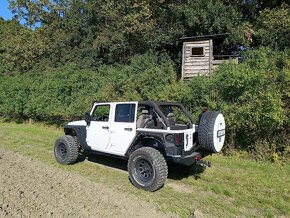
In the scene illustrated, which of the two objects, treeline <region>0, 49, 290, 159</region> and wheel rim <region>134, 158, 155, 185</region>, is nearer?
wheel rim <region>134, 158, 155, 185</region>

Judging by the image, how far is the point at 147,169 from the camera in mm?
5750

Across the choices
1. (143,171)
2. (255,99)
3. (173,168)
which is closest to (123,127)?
(143,171)

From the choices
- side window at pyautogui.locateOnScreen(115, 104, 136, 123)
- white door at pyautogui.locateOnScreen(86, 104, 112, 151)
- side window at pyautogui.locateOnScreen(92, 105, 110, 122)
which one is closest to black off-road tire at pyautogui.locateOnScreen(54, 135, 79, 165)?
white door at pyautogui.locateOnScreen(86, 104, 112, 151)

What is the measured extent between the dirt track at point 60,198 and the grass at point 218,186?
0.43 meters

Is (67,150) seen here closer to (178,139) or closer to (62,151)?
(62,151)

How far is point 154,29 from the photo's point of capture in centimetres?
2058

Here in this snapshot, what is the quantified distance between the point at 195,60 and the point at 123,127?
1252 cm

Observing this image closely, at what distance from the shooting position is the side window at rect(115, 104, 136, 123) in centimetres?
636

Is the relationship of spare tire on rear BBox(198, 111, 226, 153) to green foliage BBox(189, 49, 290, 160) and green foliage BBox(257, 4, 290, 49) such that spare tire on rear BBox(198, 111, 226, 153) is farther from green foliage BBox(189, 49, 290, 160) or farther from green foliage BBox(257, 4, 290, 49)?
green foliage BBox(257, 4, 290, 49)

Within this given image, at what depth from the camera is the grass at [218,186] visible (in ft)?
16.0

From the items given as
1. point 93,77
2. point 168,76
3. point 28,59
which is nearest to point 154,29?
point 93,77

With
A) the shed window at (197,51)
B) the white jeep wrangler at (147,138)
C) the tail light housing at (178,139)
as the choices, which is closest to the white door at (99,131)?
the white jeep wrangler at (147,138)

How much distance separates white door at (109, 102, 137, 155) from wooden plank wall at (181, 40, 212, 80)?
37.9 feet

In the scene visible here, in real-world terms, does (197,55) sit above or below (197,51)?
below
